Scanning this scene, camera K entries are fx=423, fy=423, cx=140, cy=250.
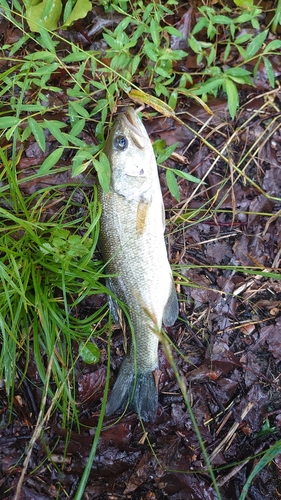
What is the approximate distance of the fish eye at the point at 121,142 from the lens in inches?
118

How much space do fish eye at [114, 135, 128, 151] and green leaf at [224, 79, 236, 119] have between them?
94 centimetres

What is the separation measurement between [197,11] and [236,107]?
3.08 feet

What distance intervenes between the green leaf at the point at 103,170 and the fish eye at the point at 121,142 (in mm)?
127

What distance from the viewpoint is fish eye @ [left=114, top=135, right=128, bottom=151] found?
9.81 feet

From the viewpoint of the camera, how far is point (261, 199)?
3576 millimetres

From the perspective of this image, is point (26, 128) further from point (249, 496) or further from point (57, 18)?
point (249, 496)

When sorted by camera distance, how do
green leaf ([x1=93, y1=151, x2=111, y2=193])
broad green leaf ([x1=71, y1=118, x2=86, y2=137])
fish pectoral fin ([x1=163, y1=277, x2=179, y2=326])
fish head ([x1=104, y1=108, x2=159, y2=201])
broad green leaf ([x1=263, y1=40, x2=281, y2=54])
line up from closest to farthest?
green leaf ([x1=93, y1=151, x2=111, y2=193]), fish head ([x1=104, y1=108, x2=159, y2=201]), broad green leaf ([x1=71, y1=118, x2=86, y2=137]), fish pectoral fin ([x1=163, y1=277, x2=179, y2=326]), broad green leaf ([x1=263, y1=40, x2=281, y2=54])

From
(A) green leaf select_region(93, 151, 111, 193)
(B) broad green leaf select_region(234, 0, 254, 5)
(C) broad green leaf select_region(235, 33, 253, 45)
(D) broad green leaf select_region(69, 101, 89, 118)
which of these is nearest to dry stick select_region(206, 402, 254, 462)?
(A) green leaf select_region(93, 151, 111, 193)

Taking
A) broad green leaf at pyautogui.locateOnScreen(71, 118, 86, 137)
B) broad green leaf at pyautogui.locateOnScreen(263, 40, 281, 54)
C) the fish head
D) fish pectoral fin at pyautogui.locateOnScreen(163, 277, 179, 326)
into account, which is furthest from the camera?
broad green leaf at pyautogui.locateOnScreen(263, 40, 281, 54)

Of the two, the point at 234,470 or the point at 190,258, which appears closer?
the point at 234,470

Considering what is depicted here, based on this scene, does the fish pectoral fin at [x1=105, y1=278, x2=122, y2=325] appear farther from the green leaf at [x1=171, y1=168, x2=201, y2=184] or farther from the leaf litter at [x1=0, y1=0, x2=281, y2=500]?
the green leaf at [x1=171, y1=168, x2=201, y2=184]

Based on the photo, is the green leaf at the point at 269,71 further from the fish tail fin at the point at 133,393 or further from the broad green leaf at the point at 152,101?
the fish tail fin at the point at 133,393

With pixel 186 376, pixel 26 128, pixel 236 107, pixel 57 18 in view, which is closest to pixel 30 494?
pixel 186 376

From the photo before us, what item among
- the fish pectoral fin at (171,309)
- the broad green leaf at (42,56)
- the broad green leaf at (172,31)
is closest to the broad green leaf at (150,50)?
the broad green leaf at (172,31)
